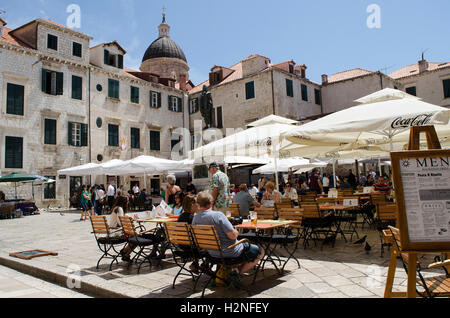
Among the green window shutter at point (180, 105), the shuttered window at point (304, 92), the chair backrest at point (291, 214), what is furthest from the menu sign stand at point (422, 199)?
the green window shutter at point (180, 105)

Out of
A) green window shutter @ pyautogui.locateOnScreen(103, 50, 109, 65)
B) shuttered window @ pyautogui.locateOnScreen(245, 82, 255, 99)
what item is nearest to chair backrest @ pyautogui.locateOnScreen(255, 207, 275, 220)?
shuttered window @ pyautogui.locateOnScreen(245, 82, 255, 99)

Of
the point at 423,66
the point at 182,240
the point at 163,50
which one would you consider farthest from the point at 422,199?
the point at 163,50

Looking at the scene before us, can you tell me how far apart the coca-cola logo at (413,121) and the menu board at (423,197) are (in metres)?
2.84

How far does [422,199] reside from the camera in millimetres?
2650

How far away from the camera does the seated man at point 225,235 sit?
418 centimetres

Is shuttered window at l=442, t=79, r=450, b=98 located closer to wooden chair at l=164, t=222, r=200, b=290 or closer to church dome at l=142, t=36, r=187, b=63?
church dome at l=142, t=36, r=187, b=63

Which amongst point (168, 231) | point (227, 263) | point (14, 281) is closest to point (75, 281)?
point (14, 281)

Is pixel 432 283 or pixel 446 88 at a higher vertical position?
pixel 446 88

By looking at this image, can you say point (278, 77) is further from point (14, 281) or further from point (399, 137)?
point (14, 281)

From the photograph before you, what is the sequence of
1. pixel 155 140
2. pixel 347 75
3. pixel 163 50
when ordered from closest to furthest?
1. pixel 155 140
2. pixel 347 75
3. pixel 163 50

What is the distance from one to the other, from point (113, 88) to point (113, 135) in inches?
140

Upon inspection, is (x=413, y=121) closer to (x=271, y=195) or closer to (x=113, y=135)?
(x=271, y=195)

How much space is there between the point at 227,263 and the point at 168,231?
1.00m

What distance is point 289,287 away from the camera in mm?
4266
